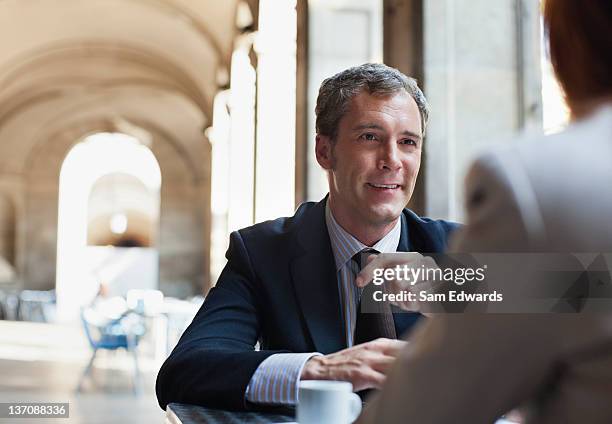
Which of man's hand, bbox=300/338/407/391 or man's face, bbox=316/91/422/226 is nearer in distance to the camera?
man's hand, bbox=300/338/407/391

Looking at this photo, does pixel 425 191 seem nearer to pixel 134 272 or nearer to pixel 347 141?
pixel 347 141

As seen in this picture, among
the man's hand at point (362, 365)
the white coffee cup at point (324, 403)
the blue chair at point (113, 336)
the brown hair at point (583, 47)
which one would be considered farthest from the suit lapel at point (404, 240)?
the blue chair at point (113, 336)

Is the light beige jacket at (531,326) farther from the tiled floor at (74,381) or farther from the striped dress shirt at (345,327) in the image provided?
the tiled floor at (74,381)

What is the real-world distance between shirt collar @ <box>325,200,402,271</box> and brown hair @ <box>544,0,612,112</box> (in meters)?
1.16

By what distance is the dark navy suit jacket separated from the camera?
1.49 m

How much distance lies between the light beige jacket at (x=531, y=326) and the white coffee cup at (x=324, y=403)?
558mm

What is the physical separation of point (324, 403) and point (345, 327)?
0.52 meters

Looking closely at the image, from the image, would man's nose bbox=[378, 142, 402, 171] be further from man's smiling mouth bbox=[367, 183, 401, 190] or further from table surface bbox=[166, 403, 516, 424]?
table surface bbox=[166, 403, 516, 424]

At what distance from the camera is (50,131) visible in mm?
21000

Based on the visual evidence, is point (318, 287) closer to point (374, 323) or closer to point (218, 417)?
point (374, 323)

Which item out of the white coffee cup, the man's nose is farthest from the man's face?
the white coffee cup

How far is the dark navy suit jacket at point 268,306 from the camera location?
1.49m

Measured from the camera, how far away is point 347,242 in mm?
1790

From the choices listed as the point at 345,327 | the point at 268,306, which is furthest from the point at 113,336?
the point at 345,327
